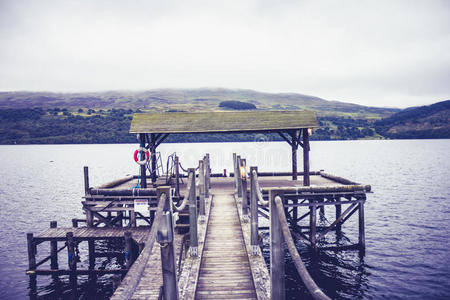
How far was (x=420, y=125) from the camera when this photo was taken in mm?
174250

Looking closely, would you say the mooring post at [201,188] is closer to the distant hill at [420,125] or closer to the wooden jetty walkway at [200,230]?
the wooden jetty walkway at [200,230]

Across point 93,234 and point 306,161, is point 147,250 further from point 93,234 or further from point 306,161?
point 306,161

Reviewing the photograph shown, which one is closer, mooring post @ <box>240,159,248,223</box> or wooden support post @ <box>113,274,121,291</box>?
wooden support post @ <box>113,274,121,291</box>

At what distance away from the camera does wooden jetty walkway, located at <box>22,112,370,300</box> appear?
16.1 ft

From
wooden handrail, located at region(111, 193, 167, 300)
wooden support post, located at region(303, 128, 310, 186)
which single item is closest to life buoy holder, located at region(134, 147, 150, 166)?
wooden support post, located at region(303, 128, 310, 186)

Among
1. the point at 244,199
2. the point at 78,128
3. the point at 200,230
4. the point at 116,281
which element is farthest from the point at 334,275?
the point at 78,128

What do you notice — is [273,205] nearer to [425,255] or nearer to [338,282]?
[338,282]

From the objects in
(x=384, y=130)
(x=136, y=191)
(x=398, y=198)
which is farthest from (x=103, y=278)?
(x=384, y=130)

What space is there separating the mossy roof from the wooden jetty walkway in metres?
0.06

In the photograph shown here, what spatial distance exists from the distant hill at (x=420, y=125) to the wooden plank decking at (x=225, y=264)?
17724 centimetres

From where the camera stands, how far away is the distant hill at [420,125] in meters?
167

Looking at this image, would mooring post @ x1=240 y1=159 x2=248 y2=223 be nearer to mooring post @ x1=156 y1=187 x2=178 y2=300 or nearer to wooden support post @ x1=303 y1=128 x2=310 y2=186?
wooden support post @ x1=303 y1=128 x2=310 y2=186

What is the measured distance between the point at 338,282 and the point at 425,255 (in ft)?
23.6

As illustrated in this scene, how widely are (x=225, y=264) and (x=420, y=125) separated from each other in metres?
203
